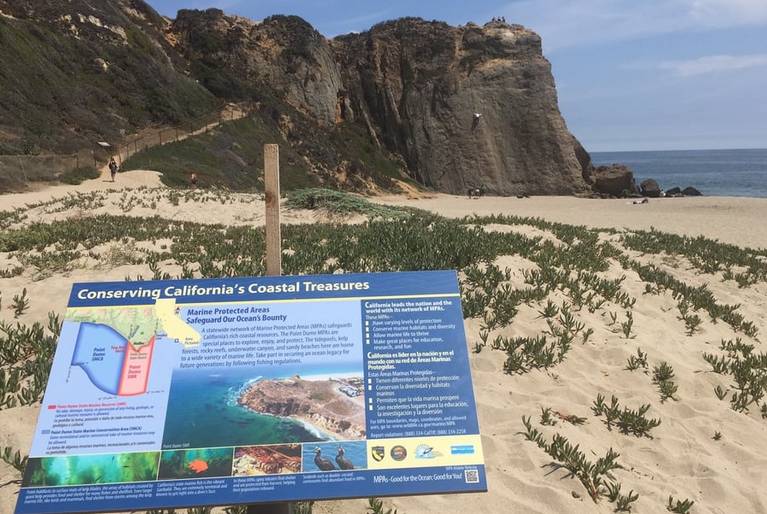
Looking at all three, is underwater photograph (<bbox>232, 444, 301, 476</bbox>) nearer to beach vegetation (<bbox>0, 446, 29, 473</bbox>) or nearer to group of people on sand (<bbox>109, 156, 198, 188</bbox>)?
beach vegetation (<bbox>0, 446, 29, 473</bbox>)

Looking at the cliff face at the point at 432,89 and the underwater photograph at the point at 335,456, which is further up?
the cliff face at the point at 432,89

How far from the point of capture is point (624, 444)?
4.97 m

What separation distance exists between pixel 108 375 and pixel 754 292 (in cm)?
1227

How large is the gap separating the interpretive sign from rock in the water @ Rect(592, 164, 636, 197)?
6885 cm

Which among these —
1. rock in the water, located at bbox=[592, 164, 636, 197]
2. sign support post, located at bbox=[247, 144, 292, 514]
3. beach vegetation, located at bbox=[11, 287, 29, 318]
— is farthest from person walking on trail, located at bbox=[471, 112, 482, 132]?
sign support post, located at bbox=[247, 144, 292, 514]

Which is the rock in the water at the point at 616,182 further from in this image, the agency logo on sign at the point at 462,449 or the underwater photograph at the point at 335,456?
the underwater photograph at the point at 335,456

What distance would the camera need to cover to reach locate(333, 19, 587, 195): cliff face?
70.1 m

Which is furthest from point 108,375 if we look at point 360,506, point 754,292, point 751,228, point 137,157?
point 137,157

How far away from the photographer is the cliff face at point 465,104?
230 feet

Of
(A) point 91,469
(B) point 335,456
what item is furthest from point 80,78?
(B) point 335,456

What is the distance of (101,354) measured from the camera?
10.9 feet

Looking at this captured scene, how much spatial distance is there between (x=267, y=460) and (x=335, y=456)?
410 millimetres

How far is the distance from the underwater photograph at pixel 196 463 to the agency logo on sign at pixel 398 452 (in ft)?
3.22

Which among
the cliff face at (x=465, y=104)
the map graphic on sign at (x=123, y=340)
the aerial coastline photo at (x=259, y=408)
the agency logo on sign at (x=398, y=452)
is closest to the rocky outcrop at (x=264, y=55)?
the cliff face at (x=465, y=104)
